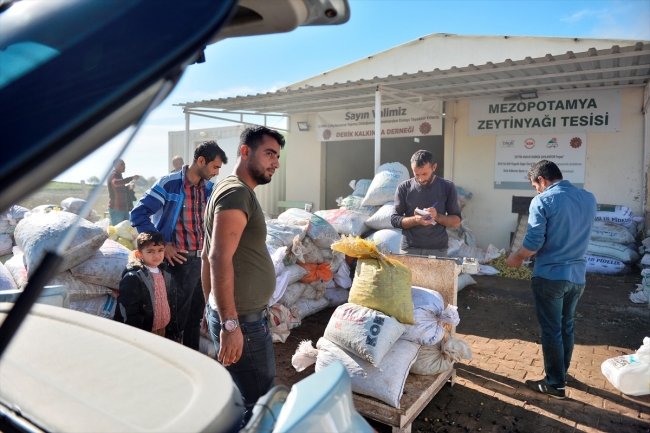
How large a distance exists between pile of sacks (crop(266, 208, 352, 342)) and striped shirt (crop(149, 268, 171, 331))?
1.31 m

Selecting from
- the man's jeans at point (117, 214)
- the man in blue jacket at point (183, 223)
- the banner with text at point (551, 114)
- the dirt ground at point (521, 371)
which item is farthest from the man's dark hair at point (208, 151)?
the banner with text at point (551, 114)

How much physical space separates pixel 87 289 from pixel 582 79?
312 inches

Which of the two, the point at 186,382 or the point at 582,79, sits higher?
the point at 582,79

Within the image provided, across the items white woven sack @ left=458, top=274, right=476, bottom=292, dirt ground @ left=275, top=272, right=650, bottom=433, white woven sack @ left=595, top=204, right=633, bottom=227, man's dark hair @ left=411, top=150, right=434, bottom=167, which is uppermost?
man's dark hair @ left=411, top=150, right=434, bottom=167

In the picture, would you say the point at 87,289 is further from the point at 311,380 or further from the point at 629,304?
the point at 629,304

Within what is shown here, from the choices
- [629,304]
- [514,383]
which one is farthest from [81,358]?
[629,304]

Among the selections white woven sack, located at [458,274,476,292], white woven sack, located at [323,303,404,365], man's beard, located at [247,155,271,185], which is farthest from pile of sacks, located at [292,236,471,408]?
white woven sack, located at [458,274,476,292]

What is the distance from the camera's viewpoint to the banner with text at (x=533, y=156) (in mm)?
8320

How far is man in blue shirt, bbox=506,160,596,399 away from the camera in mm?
3252

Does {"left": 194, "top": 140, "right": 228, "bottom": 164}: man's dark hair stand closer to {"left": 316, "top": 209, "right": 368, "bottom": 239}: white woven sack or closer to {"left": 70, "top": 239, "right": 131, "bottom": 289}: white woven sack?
{"left": 70, "top": 239, "right": 131, "bottom": 289}: white woven sack

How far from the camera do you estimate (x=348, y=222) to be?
6645 mm

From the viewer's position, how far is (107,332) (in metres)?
1.43

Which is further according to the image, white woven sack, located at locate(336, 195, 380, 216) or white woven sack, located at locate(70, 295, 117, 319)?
white woven sack, located at locate(336, 195, 380, 216)

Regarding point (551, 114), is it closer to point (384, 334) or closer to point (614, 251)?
point (614, 251)
